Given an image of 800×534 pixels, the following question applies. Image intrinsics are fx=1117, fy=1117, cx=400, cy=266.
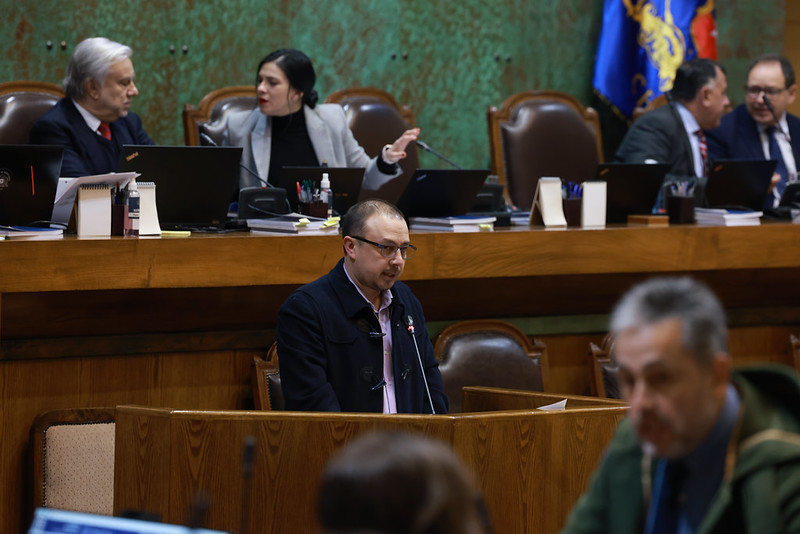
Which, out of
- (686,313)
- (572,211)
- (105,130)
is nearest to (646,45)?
(572,211)

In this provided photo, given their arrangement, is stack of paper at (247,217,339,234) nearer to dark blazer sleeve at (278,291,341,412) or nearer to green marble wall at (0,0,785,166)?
dark blazer sleeve at (278,291,341,412)

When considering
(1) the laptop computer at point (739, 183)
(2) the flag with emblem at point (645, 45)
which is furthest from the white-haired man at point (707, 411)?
(2) the flag with emblem at point (645, 45)

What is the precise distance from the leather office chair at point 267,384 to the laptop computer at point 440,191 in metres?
0.75

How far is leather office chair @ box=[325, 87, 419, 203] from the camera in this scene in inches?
205

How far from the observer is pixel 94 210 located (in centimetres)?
346

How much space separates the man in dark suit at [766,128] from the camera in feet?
17.7

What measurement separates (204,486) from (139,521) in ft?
4.11

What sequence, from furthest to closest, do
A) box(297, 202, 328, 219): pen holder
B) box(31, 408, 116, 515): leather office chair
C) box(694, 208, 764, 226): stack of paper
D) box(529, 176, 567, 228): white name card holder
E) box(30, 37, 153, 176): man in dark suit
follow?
1. box(694, 208, 764, 226): stack of paper
2. box(529, 176, 567, 228): white name card holder
3. box(30, 37, 153, 176): man in dark suit
4. box(297, 202, 328, 219): pen holder
5. box(31, 408, 116, 515): leather office chair

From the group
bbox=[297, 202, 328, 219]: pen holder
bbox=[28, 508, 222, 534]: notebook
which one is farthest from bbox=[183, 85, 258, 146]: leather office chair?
bbox=[28, 508, 222, 534]: notebook

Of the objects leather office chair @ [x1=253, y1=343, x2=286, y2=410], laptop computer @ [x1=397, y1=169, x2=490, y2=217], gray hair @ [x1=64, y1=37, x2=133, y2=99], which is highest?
gray hair @ [x1=64, y1=37, x2=133, y2=99]

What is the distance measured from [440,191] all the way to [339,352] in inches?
43.3

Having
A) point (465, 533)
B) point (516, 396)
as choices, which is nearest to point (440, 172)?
point (516, 396)

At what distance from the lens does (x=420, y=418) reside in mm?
2596

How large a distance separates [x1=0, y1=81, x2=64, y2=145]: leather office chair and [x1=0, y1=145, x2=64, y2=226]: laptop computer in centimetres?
104
